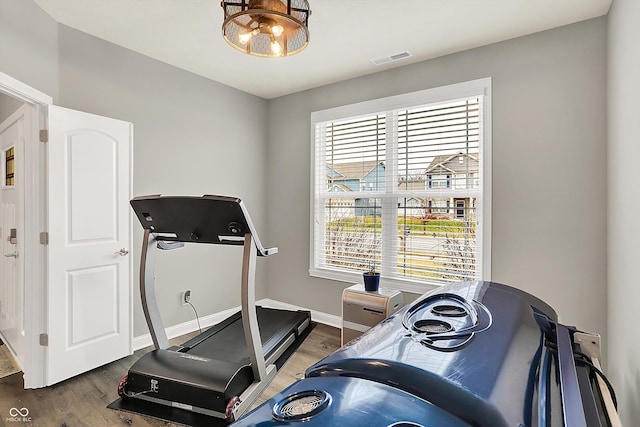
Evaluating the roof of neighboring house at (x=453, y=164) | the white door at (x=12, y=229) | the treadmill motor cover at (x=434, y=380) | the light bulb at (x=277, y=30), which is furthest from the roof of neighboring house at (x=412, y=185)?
the white door at (x=12, y=229)

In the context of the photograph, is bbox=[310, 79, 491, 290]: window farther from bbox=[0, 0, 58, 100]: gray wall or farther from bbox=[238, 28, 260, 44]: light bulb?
bbox=[0, 0, 58, 100]: gray wall

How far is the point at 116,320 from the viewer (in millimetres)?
2963

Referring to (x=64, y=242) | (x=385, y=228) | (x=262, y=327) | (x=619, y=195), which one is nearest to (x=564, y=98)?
(x=619, y=195)

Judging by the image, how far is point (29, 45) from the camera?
2439 mm

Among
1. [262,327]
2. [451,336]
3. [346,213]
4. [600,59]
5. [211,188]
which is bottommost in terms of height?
[262,327]

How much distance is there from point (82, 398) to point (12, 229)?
1629 millimetres

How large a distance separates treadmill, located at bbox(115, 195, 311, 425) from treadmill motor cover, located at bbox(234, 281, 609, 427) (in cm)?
157

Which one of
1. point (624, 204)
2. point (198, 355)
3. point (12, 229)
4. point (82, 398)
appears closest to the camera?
point (624, 204)

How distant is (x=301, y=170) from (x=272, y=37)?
2.34 metres

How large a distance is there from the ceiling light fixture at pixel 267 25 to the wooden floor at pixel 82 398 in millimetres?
2273

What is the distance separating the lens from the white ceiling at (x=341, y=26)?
244cm

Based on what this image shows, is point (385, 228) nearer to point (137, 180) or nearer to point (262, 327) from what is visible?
point (262, 327)

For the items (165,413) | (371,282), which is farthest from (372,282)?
(165,413)

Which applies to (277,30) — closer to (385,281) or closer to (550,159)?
(550,159)
